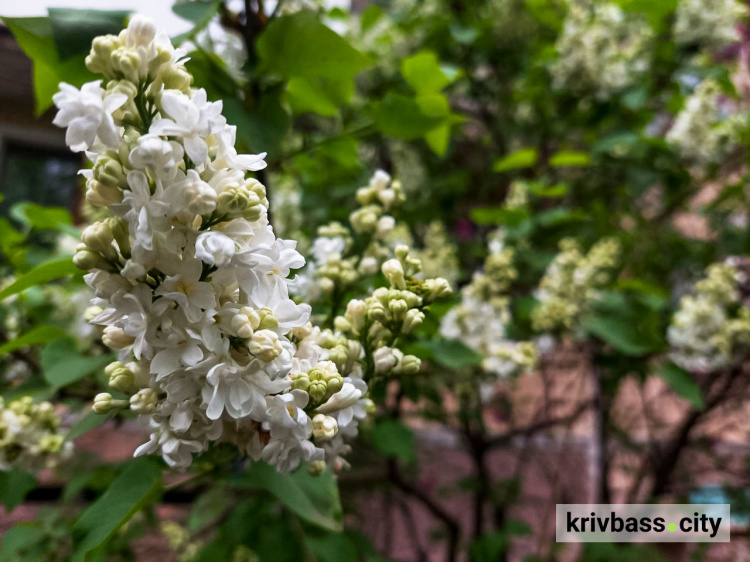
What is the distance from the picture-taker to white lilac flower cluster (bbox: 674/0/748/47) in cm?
127

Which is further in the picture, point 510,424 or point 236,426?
point 510,424

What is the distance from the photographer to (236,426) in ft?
1.15

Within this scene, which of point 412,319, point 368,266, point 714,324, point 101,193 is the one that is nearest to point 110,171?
point 101,193

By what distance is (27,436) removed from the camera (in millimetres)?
552

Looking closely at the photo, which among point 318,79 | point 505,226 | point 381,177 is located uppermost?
point 505,226

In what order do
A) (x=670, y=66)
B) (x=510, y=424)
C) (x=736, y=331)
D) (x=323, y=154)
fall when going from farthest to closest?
(x=510, y=424)
(x=670, y=66)
(x=736, y=331)
(x=323, y=154)

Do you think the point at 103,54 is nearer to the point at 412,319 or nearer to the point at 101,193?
the point at 101,193

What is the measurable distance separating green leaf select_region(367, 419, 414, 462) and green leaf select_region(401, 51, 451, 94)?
0.57 metres

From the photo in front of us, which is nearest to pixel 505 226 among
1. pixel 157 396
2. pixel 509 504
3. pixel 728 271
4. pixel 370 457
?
pixel 728 271

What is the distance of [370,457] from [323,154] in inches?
36.1

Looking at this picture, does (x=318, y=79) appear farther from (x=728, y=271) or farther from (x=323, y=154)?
(x=728, y=271)

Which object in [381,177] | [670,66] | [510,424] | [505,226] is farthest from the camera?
[510,424]

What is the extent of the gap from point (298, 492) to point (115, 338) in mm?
221

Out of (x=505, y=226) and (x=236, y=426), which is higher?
(x=505, y=226)
